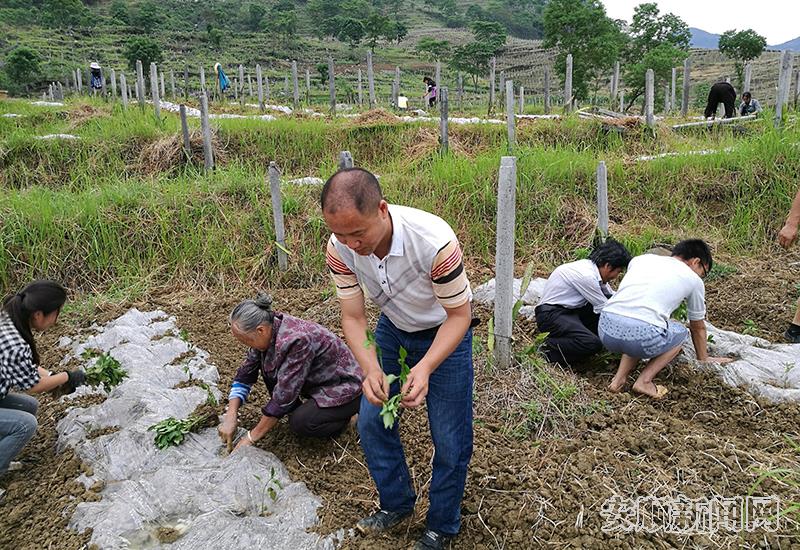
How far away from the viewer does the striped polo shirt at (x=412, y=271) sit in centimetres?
159

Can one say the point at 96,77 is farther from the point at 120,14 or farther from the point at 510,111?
the point at 120,14

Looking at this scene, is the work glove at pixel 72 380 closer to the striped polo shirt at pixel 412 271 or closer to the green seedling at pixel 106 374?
the green seedling at pixel 106 374

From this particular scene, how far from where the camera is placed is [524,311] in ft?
12.9

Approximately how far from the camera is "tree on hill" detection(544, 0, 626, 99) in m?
19.1

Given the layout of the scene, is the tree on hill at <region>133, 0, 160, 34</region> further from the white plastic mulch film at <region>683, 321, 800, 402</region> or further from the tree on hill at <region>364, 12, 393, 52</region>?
the white plastic mulch film at <region>683, 321, 800, 402</region>

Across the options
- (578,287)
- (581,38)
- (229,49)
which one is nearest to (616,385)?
(578,287)

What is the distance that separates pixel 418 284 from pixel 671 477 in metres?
1.39

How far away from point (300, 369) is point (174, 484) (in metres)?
0.71

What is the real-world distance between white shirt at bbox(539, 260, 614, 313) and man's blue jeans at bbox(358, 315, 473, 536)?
1790 millimetres

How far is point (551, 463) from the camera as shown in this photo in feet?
7.59

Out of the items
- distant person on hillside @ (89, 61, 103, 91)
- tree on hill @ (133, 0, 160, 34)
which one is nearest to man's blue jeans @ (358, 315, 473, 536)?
distant person on hillside @ (89, 61, 103, 91)

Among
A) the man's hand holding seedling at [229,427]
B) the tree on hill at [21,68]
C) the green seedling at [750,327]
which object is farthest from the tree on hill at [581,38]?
the tree on hill at [21,68]

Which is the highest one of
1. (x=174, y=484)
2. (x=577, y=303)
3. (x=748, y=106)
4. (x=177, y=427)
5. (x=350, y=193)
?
(x=748, y=106)

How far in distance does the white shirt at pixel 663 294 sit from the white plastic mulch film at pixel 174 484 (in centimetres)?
196
